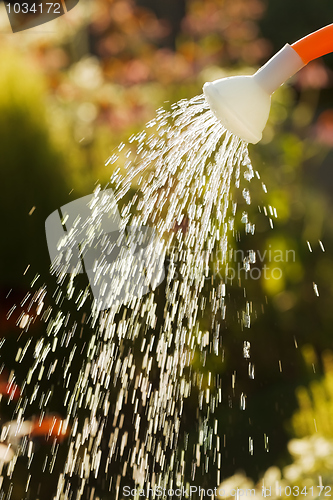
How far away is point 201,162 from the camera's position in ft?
9.00

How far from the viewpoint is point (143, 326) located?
7.68 ft

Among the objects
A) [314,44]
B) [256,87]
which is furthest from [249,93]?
[314,44]

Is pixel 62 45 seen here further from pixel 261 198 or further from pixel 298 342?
pixel 298 342

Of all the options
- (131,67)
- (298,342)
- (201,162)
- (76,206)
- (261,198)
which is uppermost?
(131,67)

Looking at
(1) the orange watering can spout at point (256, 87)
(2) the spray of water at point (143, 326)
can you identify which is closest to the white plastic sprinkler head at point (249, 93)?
(1) the orange watering can spout at point (256, 87)

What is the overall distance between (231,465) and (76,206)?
1435mm

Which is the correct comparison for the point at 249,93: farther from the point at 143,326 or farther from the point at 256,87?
the point at 143,326

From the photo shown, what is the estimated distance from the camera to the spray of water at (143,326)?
2143mm

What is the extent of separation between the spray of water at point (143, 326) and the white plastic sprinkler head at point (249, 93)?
3.99ft

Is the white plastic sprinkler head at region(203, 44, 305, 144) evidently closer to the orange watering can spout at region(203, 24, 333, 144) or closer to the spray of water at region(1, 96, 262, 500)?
the orange watering can spout at region(203, 24, 333, 144)

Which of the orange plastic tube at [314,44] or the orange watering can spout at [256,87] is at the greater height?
the orange plastic tube at [314,44]

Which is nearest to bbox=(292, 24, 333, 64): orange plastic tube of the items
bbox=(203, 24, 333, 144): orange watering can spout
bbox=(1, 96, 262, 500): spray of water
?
bbox=(203, 24, 333, 144): orange watering can spout

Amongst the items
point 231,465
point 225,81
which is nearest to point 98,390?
point 231,465

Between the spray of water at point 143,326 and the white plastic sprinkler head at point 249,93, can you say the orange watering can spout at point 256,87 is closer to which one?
the white plastic sprinkler head at point 249,93
